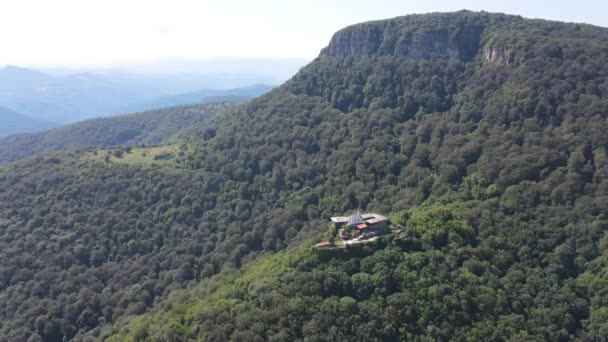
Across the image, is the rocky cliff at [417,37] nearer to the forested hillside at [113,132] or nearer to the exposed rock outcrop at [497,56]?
the exposed rock outcrop at [497,56]

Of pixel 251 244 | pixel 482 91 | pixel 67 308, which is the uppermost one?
pixel 482 91

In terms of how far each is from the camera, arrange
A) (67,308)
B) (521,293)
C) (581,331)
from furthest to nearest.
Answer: (67,308), (521,293), (581,331)

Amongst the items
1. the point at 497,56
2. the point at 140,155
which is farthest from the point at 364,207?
the point at 140,155

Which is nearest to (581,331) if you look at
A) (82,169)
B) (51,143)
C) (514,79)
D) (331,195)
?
(331,195)

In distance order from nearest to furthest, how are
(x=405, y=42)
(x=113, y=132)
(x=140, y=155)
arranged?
(x=140, y=155), (x=405, y=42), (x=113, y=132)

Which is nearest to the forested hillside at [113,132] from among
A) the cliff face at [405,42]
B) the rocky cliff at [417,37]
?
the cliff face at [405,42]

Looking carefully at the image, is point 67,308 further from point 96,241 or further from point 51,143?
point 51,143

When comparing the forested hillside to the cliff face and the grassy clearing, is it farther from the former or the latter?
the cliff face

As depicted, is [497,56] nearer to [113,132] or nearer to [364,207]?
[364,207]

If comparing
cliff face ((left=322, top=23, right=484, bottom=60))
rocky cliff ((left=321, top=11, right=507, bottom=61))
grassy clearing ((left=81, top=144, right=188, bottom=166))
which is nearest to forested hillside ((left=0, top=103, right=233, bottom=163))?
grassy clearing ((left=81, top=144, right=188, bottom=166))
